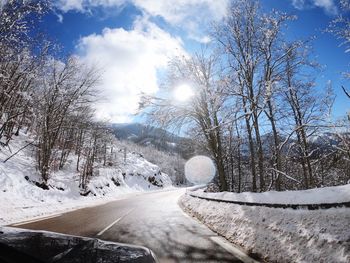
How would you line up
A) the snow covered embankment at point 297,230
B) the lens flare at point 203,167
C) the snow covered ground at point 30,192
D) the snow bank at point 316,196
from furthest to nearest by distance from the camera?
the lens flare at point 203,167 < the snow covered ground at point 30,192 < the snow bank at point 316,196 < the snow covered embankment at point 297,230

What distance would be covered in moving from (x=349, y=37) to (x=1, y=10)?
15702 millimetres

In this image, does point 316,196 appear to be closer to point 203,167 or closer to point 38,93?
point 38,93

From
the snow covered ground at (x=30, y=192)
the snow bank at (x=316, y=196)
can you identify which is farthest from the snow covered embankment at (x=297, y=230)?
the snow covered ground at (x=30, y=192)

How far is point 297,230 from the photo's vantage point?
15.6ft

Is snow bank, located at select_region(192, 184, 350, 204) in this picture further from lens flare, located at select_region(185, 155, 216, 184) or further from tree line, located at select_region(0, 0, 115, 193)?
lens flare, located at select_region(185, 155, 216, 184)

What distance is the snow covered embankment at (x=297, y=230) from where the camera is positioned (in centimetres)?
388

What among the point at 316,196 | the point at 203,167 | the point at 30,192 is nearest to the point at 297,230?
the point at 316,196

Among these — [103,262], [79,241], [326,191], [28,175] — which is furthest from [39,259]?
[28,175]

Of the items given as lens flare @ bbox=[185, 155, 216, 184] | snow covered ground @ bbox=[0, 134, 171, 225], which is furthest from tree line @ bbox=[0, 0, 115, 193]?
lens flare @ bbox=[185, 155, 216, 184]

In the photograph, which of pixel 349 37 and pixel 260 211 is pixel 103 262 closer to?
pixel 260 211

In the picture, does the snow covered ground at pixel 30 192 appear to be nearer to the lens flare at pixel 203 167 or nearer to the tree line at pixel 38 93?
the tree line at pixel 38 93

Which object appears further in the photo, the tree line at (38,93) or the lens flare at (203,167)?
the lens flare at (203,167)

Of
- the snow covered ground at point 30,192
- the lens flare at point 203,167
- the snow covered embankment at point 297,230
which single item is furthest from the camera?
the lens flare at point 203,167

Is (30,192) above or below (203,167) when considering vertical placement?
below
